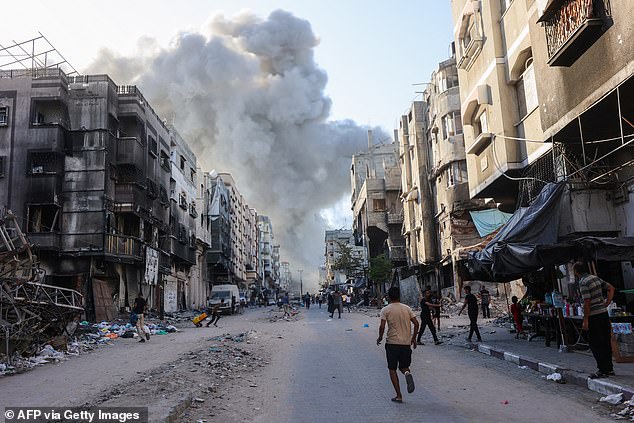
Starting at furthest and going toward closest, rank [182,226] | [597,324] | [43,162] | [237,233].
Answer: [237,233] < [182,226] < [43,162] < [597,324]

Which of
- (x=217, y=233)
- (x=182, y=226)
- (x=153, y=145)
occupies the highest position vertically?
(x=153, y=145)

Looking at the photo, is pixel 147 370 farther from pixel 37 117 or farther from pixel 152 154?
pixel 152 154

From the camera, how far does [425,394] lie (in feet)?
25.4

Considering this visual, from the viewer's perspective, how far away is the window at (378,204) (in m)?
58.0

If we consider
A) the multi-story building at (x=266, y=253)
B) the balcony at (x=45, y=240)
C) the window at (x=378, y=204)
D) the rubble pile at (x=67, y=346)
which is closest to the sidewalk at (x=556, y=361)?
the rubble pile at (x=67, y=346)

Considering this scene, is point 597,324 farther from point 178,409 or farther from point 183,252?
point 183,252

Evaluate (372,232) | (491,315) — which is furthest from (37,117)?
(372,232)

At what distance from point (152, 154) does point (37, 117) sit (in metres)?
7.80

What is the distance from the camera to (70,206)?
3058 centimetres

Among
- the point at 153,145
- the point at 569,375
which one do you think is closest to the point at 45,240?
the point at 153,145

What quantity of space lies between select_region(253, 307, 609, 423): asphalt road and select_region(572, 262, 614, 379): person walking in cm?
58

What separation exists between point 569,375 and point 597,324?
99cm

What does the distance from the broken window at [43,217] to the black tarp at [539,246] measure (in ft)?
80.9

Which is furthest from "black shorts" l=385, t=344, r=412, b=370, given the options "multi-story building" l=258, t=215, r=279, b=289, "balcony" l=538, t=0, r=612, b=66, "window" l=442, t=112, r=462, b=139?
"multi-story building" l=258, t=215, r=279, b=289
